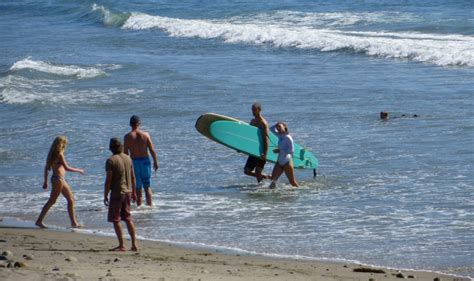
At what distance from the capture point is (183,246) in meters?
12.7

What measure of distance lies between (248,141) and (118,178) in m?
5.02

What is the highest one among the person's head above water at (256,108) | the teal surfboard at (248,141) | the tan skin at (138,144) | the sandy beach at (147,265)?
the person's head above water at (256,108)

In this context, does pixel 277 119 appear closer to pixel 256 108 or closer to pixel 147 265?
pixel 256 108

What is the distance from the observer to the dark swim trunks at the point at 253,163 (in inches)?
646

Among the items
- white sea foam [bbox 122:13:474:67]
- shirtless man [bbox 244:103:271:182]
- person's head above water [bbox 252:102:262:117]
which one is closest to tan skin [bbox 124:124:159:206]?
shirtless man [bbox 244:103:271:182]

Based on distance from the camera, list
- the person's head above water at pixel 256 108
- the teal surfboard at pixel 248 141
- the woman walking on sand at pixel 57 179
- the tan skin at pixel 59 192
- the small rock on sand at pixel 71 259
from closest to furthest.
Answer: the small rock on sand at pixel 71 259
the woman walking on sand at pixel 57 179
the tan skin at pixel 59 192
the person's head above water at pixel 256 108
the teal surfboard at pixel 248 141

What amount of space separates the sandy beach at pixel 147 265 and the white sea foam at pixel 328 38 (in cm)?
1727

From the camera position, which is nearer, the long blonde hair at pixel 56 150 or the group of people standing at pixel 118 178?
the group of people standing at pixel 118 178

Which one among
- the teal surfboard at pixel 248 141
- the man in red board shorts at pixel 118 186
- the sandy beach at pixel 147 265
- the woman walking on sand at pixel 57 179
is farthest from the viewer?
the teal surfboard at pixel 248 141

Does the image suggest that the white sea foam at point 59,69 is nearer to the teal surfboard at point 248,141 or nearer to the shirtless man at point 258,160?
the teal surfboard at point 248,141

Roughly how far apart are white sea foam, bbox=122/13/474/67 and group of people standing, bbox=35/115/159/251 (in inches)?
597

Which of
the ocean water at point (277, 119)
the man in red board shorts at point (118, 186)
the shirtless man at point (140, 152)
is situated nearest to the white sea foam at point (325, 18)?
the ocean water at point (277, 119)

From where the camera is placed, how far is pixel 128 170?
12.1m

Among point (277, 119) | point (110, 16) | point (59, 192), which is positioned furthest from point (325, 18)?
point (59, 192)
